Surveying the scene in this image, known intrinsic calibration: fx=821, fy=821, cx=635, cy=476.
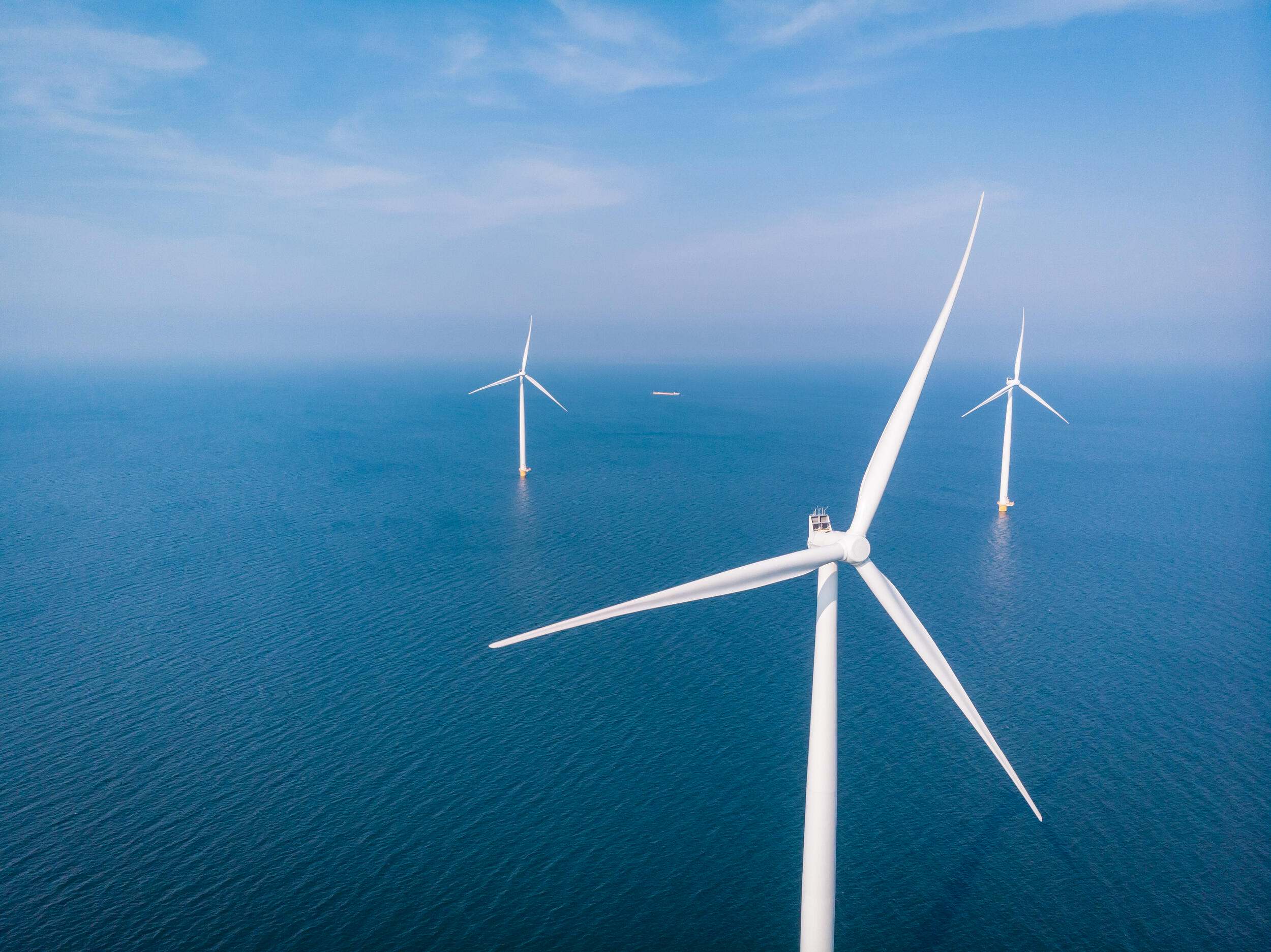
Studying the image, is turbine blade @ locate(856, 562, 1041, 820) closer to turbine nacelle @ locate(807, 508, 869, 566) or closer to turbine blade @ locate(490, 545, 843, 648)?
turbine nacelle @ locate(807, 508, 869, 566)

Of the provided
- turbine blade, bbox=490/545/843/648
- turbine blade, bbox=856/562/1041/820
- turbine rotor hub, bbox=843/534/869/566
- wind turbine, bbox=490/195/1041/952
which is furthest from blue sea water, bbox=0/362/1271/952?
turbine rotor hub, bbox=843/534/869/566

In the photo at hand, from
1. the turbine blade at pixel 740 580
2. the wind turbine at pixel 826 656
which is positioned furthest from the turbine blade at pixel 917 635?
the turbine blade at pixel 740 580

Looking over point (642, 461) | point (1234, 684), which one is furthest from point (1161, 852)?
point (642, 461)

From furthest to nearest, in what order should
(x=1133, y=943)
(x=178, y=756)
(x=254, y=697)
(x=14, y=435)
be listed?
(x=14, y=435) < (x=254, y=697) < (x=178, y=756) < (x=1133, y=943)

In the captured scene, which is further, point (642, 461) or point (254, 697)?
point (642, 461)

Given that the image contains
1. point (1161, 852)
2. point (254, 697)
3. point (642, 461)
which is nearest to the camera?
point (1161, 852)

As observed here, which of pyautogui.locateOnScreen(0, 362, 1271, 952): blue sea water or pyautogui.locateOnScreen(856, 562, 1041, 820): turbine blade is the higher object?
pyautogui.locateOnScreen(856, 562, 1041, 820): turbine blade

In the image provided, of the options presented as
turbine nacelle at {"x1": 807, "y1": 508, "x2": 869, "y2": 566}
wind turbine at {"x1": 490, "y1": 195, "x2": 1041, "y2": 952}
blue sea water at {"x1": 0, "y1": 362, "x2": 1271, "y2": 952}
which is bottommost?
blue sea water at {"x1": 0, "y1": 362, "x2": 1271, "y2": 952}

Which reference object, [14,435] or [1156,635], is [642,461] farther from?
[14,435]
